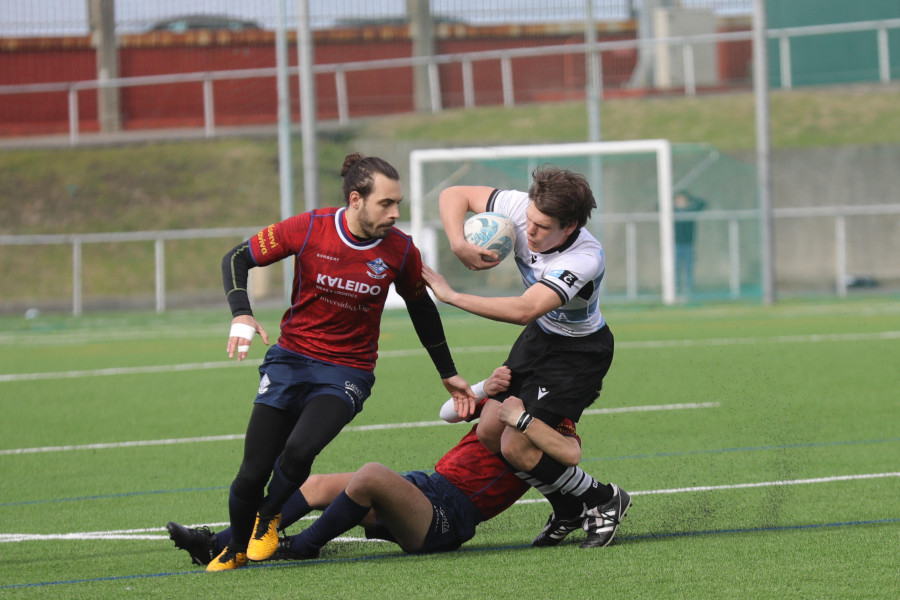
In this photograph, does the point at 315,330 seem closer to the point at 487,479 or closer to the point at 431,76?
the point at 487,479

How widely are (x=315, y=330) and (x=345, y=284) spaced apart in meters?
0.27

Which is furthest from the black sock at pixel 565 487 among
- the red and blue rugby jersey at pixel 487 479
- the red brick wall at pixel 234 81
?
the red brick wall at pixel 234 81

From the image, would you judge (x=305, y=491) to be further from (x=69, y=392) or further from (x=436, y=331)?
(x=69, y=392)

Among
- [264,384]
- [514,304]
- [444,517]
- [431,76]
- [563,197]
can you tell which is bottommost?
[444,517]

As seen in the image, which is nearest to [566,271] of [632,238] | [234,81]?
[632,238]

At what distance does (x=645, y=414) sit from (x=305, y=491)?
4.07 m

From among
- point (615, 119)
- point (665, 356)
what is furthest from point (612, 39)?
point (665, 356)

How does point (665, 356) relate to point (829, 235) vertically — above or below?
below

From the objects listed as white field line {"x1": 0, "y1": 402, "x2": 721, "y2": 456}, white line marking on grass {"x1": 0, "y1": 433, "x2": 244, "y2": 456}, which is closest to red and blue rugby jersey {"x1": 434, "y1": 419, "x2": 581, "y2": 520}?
white field line {"x1": 0, "y1": 402, "x2": 721, "y2": 456}

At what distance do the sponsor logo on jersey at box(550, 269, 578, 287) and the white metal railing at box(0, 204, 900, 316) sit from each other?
46.0ft

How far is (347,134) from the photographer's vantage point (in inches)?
1096

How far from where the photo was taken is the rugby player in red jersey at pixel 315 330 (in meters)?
4.86

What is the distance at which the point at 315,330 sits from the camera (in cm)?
517

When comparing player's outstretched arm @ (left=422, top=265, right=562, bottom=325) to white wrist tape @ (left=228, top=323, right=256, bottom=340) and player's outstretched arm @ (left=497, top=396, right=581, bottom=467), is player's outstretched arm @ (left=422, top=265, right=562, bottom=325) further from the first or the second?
white wrist tape @ (left=228, top=323, right=256, bottom=340)
